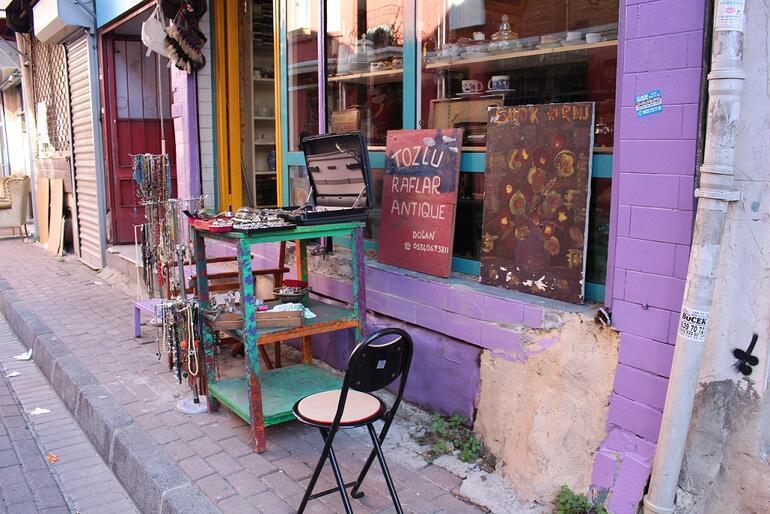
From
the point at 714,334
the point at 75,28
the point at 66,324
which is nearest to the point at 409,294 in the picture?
the point at 714,334

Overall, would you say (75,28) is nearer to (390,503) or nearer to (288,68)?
(288,68)

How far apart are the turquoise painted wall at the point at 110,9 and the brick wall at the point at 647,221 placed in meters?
6.17

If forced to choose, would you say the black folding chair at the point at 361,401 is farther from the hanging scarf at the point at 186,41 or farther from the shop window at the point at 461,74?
the hanging scarf at the point at 186,41

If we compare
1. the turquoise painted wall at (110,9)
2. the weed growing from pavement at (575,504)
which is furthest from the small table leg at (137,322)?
the weed growing from pavement at (575,504)

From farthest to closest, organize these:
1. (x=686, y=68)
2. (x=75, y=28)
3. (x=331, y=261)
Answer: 1. (x=75, y=28)
2. (x=331, y=261)
3. (x=686, y=68)

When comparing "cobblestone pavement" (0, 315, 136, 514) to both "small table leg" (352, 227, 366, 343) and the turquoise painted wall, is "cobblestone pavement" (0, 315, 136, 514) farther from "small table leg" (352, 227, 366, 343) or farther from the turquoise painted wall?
the turquoise painted wall

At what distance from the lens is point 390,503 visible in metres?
3.27

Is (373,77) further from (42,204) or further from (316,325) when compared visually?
(42,204)

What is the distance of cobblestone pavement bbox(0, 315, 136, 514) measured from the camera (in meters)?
3.73

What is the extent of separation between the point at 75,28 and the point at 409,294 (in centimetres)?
737

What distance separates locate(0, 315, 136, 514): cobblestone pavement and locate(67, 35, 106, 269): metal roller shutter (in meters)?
4.10

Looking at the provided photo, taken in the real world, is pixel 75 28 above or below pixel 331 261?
above

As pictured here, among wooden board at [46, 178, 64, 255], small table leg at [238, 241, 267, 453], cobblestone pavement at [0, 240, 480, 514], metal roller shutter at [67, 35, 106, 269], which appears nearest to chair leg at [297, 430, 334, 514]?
→ cobblestone pavement at [0, 240, 480, 514]

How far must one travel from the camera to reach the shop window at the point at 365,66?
15.3 feet
